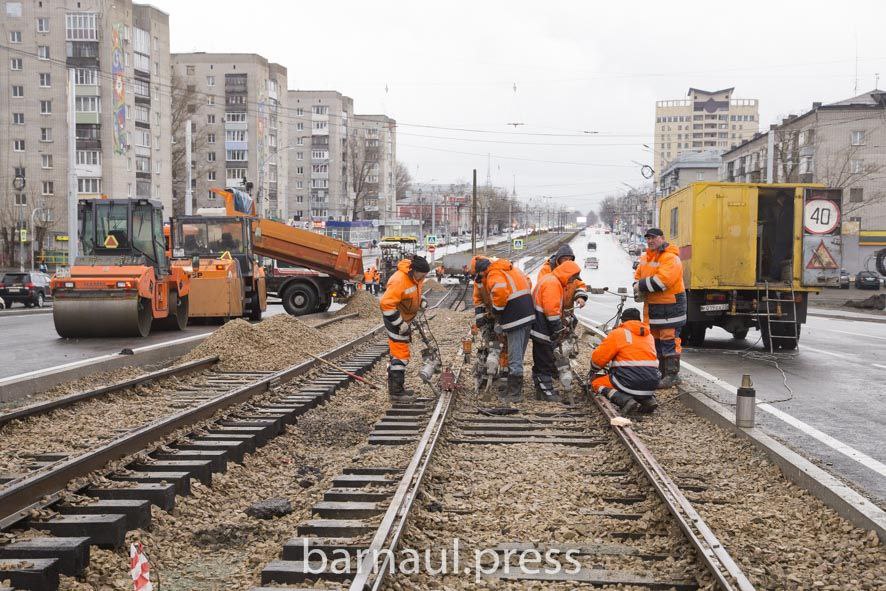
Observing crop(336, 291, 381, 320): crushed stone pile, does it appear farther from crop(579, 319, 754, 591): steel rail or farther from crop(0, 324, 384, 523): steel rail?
crop(579, 319, 754, 591): steel rail

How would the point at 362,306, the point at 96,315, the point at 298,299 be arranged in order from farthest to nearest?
1. the point at 298,299
2. the point at 362,306
3. the point at 96,315

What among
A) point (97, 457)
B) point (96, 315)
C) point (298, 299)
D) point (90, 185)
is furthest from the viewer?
point (90, 185)

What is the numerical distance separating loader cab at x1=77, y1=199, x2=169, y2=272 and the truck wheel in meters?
10.4

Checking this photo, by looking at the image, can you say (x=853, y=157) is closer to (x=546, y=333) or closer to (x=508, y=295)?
(x=546, y=333)

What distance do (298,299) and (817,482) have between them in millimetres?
23553

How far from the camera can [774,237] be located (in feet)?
58.0

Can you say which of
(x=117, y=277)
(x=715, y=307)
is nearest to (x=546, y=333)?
(x=715, y=307)

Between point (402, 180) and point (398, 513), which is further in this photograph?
point (402, 180)

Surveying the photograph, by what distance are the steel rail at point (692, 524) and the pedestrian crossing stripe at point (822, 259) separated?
9.53 meters

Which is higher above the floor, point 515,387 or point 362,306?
point 515,387

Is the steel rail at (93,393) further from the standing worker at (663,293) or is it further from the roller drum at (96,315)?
the standing worker at (663,293)

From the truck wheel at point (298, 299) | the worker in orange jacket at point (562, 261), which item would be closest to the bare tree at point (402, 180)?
the truck wheel at point (298, 299)

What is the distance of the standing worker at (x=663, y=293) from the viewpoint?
11344 millimetres

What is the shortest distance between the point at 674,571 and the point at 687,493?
156 cm
